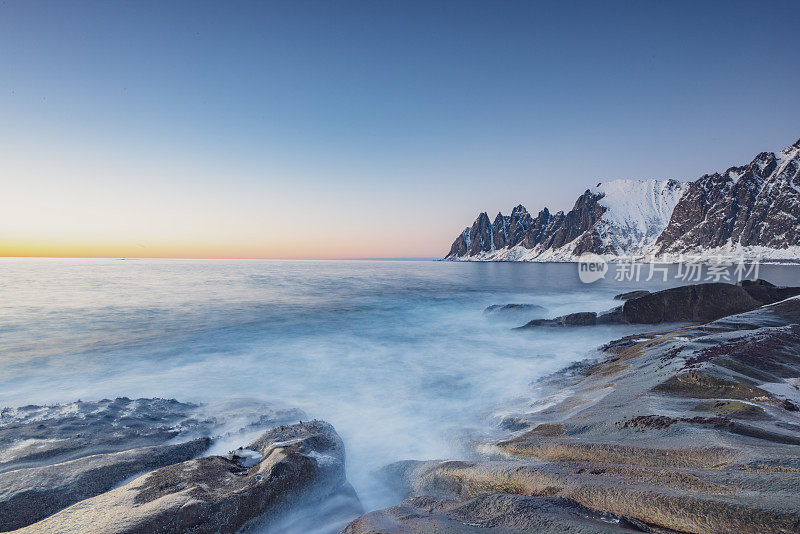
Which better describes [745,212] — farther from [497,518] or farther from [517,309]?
[497,518]

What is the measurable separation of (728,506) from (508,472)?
211 cm

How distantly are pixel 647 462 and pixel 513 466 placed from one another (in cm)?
145

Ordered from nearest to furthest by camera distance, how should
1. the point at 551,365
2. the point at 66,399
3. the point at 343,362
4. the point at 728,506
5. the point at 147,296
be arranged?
the point at 728,506 < the point at 66,399 < the point at 551,365 < the point at 343,362 < the point at 147,296

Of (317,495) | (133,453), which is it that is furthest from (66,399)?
(317,495)

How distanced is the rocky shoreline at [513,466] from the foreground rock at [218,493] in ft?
0.06

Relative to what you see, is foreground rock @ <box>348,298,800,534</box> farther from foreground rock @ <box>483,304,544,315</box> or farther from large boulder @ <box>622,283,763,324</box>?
foreground rock @ <box>483,304,544,315</box>

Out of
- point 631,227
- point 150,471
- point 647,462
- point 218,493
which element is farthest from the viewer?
point 631,227

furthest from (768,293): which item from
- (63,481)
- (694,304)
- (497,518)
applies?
(63,481)

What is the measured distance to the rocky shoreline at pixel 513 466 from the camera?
269 centimetres

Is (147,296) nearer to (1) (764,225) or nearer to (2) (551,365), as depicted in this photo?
(2) (551,365)

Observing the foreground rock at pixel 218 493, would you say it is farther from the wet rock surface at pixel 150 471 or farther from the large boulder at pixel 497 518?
the large boulder at pixel 497 518

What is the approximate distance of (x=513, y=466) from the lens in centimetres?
412

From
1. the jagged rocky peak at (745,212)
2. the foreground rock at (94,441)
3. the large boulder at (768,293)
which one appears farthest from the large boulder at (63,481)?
the jagged rocky peak at (745,212)

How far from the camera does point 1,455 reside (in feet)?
18.2
